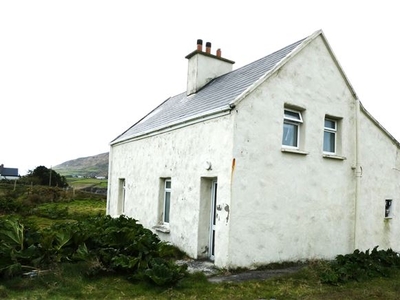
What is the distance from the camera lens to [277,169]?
9578 millimetres

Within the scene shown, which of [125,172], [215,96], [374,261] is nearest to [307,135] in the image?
[215,96]

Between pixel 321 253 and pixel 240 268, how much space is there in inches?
124

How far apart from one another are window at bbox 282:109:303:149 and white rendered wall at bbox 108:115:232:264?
7.24ft

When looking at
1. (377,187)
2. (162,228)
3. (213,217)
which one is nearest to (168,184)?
(162,228)

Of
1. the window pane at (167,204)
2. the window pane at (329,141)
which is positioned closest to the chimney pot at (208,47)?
the window pane at (329,141)

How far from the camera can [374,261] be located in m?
9.31

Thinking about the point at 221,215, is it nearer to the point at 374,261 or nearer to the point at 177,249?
the point at 177,249

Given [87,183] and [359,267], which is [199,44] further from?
[87,183]

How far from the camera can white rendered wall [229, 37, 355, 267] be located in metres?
8.91

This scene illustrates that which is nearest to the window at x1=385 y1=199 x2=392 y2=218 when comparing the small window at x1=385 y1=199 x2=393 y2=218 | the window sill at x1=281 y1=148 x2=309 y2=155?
the small window at x1=385 y1=199 x2=393 y2=218

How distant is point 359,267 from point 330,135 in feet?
14.6

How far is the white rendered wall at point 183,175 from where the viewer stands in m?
8.98

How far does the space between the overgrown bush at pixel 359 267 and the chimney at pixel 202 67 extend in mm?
8395

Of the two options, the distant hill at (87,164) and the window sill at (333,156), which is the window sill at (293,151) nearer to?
the window sill at (333,156)
